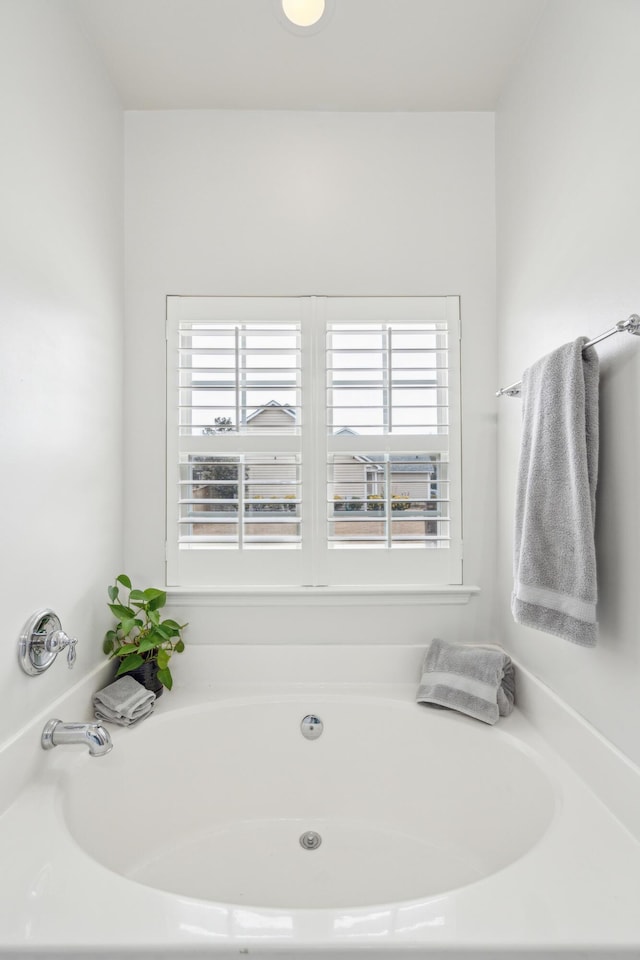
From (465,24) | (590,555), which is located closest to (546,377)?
(590,555)

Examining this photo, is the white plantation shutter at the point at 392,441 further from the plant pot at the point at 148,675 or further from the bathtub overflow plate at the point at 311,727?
the plant pot at the point at 148,675

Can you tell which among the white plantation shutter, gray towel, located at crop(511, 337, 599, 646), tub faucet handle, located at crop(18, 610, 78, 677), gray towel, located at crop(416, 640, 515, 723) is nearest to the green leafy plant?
tub faucet handle, located at crop(18, 610, 78, 677)

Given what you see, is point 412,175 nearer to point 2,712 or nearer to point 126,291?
point 126,291

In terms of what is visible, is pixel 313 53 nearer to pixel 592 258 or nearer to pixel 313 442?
pixel 592 258

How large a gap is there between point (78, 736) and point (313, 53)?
2051mm

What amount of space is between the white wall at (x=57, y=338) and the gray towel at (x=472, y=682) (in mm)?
1078

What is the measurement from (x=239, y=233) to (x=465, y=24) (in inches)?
35.9

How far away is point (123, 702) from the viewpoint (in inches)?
63.8

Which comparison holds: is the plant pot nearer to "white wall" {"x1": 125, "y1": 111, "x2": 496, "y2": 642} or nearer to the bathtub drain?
A: "white wall" {"x1": 125, "y1": 111, "x2": 496, "y2": 642}

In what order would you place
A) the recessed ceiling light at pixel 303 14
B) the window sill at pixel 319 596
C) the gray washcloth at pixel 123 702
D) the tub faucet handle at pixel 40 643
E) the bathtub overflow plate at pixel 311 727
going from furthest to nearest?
the window sill at pixel 319 596 < the bathtub overflow plate at pixel 311 727 < the gray washcloth at pixel 123 702 < the recessed ceiling light at pixel 303 14 < the tub faucet handle at pixel 40 643

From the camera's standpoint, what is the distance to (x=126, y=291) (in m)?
1.95

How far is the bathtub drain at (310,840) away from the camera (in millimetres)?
1636

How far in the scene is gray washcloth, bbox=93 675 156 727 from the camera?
161cm

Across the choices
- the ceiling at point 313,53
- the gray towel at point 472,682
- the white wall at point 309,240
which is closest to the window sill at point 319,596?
the white wall at point 309,240
